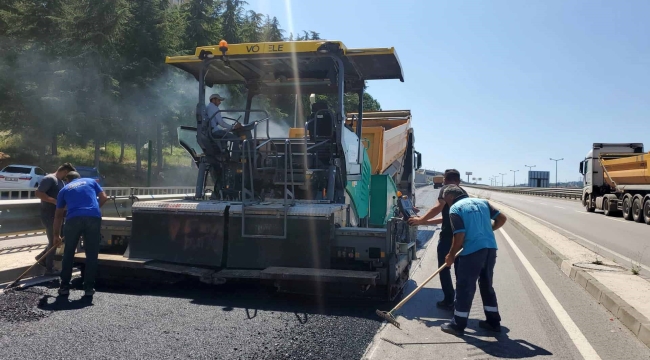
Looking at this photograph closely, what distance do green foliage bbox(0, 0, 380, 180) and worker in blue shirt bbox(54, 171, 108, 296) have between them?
16.8 m

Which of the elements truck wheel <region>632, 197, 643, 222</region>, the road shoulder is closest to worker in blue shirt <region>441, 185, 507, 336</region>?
the road shoulder

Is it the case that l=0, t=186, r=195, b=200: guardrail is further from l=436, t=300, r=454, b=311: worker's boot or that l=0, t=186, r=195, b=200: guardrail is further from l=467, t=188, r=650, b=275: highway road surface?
l=467, t=188, r=650, b=275: highway road surface

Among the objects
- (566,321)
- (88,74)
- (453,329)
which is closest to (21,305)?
(453,329)

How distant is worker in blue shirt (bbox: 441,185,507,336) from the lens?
4.96 metres

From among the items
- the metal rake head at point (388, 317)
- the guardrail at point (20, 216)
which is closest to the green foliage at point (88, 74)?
the guardrail at point (20, 216)

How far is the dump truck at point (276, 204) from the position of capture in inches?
229

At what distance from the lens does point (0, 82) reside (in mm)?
24062

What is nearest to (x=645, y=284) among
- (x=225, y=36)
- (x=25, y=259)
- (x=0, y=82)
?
(x=25, y=259)

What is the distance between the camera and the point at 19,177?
22.1 meters

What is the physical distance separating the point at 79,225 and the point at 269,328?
2.67 m

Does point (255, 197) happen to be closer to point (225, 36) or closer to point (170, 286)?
point (170, 286)

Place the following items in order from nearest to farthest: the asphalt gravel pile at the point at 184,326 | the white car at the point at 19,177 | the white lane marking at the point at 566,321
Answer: the asphalt gravel pile at the point at 184,326
the white lane marking at the point at 566,321
the white car at the point at 19,177

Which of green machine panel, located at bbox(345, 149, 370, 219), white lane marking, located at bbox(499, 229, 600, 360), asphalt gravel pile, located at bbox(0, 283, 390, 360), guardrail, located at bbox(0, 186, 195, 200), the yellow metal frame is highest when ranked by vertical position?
the yellow metal frame

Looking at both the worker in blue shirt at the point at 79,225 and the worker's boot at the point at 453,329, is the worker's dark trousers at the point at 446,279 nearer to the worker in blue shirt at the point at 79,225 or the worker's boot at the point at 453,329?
the worker's boot at the point at 453,329
